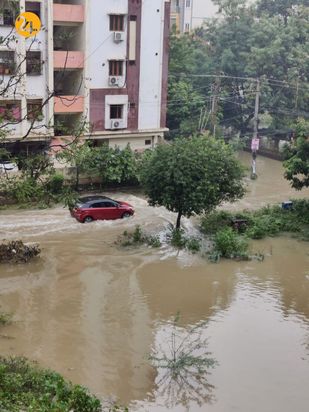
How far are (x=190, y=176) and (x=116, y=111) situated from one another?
32.6 feet

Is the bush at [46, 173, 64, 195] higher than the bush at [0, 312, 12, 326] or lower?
higher

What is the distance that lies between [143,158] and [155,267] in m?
9.22

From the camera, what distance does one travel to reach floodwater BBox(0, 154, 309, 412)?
11.2 meters

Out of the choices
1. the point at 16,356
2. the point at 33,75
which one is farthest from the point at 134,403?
the point at 33,75

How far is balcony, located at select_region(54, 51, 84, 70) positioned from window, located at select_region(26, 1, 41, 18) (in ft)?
6.18

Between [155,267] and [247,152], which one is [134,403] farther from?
[247,152]

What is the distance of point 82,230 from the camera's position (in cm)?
2106

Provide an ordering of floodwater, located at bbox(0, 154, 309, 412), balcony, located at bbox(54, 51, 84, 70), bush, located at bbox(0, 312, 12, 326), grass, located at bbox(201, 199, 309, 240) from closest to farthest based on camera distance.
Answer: floodwater, located at bbox(0, 154, 309, 412), bush, located at bbox(0, 312, 12, 326), grass, located at bbox(201, 199, 309, 240), balcony, located at bbox(54, 51, 84, 70)

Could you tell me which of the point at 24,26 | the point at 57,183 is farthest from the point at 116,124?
the point at 24,26

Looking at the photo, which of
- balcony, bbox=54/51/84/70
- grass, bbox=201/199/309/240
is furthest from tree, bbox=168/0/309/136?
grass, bbox=201/199/309/240

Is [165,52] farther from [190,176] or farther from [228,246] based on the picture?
[228,246]

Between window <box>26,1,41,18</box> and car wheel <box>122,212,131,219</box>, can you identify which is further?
window <box>26,1,41,18</box>

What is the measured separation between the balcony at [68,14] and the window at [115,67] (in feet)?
7.71

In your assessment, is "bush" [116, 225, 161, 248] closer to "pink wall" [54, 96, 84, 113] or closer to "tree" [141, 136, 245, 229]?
"tree" [141, 136, 245, 229]
